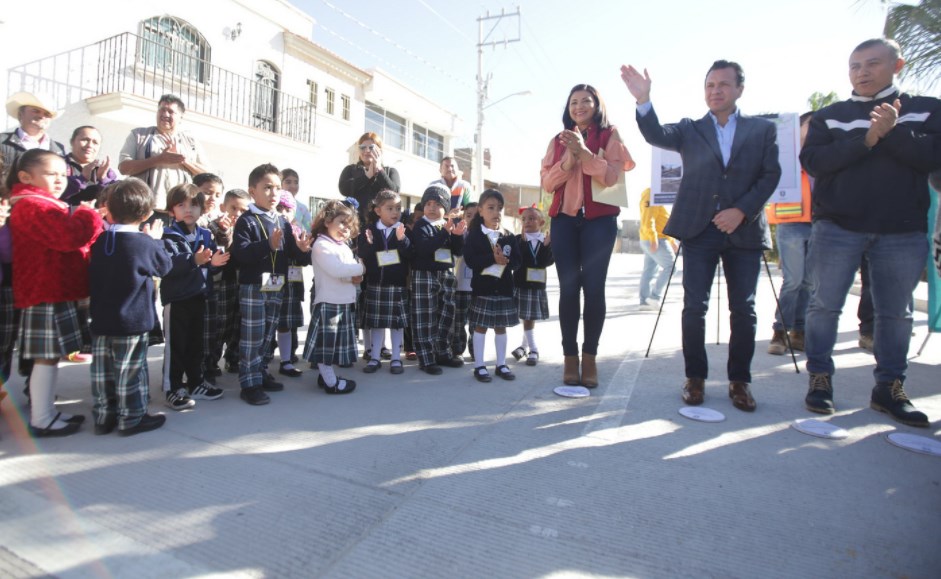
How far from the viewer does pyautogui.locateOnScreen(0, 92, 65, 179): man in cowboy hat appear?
10.8ft

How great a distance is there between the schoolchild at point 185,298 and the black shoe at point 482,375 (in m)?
1.55

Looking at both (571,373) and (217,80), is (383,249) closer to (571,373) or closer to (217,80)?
(571,373)

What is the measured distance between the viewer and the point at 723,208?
287 centimetres

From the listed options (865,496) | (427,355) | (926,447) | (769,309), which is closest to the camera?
(865,496)

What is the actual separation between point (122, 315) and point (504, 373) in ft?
7.00

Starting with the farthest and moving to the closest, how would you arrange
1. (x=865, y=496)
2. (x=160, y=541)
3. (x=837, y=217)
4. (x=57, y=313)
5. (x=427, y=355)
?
(x=427, y=355) → (x=837, y=217) → (x=57, y=313) → (x=865, y=496) → (x=160, y=541)

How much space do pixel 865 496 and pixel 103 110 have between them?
36.5ft

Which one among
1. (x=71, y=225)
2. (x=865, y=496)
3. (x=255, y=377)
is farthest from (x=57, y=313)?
(x=865, y=496)

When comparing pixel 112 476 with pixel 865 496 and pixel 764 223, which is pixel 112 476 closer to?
pixel 865 496

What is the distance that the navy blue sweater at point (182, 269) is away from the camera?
2709 mm

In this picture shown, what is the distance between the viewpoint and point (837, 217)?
2.78 meters

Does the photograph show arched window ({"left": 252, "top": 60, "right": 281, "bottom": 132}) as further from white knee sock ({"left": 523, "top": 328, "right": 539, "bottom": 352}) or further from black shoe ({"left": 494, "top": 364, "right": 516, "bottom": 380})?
black shoe ({"left": 494, "top": 364, "right": 516, "bottom": 380})

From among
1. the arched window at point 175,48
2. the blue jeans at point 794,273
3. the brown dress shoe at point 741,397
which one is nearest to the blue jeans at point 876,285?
the brown dress shoe at point 741,397

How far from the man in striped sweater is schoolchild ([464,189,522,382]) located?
1.84 metres
